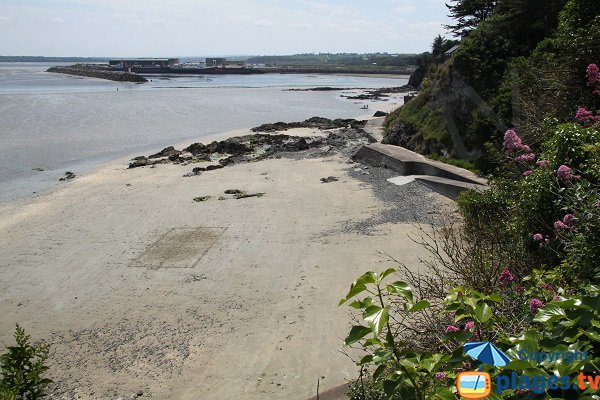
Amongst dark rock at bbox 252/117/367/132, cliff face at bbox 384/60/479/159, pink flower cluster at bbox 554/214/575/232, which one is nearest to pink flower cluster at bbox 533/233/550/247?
pink flower cluster at bbox 554/214/575/232

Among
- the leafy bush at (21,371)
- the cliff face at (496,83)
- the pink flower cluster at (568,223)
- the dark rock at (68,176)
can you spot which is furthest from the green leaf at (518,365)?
the dark rock at (68,176)

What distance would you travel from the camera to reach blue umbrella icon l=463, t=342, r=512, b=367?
1916 millimetres

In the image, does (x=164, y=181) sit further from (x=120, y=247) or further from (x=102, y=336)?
(x=102, y=336)

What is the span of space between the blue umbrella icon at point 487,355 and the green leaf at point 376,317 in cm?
35

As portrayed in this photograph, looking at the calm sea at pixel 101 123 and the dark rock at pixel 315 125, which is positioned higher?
the dark rock at pixel 315 125

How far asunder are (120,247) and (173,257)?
1.71 metres

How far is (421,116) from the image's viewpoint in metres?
21.8

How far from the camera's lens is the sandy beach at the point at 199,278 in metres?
6.64

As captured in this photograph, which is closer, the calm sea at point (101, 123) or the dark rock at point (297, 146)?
the calm sea at point (101, 123)

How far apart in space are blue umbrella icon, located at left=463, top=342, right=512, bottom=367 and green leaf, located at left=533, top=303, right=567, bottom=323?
1.15ft

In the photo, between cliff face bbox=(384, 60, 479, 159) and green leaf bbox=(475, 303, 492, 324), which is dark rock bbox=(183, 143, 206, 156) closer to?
cliff face bbox=(384, 60, 479, 159)

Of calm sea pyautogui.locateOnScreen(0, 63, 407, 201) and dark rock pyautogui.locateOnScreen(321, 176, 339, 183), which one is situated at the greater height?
dark rock pyautogui.locateOnScreen(321, 176, 339, 183)

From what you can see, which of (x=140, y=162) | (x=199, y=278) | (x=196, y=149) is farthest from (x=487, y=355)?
(x=196, y=149)

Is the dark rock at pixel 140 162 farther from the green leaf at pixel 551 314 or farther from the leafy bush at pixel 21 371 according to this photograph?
the green leaf at pixel 551 314
